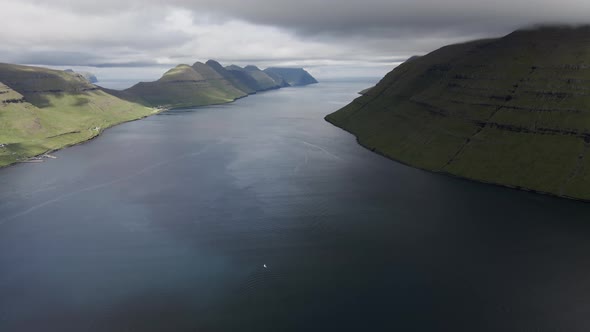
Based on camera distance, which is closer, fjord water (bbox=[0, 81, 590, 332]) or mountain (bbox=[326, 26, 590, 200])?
fjord water (bbox=[0, 81, 590, 332])

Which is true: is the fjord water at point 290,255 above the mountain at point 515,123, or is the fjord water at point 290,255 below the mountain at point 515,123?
below

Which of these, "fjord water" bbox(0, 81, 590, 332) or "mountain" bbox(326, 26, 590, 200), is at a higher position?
"mountain" bbox(326, 26, 590, 200)

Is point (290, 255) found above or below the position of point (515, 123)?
below

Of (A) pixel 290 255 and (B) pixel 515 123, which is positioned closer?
(A) pixel 290 255
